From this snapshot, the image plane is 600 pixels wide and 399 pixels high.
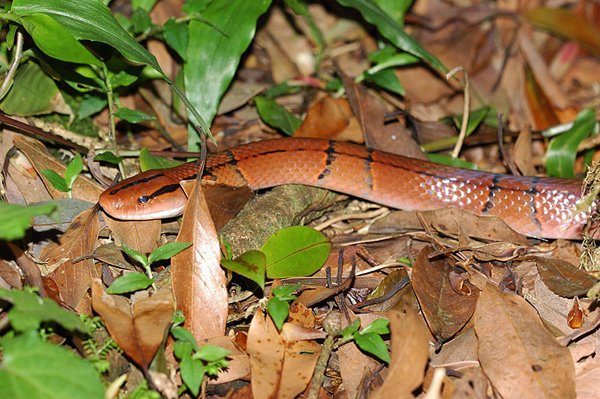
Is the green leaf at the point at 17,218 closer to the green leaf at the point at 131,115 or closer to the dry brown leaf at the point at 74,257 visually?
the dry brown leaf at the point at 74,257

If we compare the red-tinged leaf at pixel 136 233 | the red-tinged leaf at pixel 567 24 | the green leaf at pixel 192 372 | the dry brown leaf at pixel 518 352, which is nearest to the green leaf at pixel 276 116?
the red-tinged leaf at pixel 136 233

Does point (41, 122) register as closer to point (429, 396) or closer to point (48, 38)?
point (48, 38)

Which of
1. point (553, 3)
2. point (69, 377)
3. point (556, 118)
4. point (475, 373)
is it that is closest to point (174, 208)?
point (69, 377)

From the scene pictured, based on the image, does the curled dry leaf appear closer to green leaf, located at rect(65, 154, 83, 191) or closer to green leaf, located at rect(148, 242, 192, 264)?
green leaf, located at rect(148, 242, 192, 264)

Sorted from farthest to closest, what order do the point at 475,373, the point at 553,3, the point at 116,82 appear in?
the point at 553,3
the point at 116,82
the point at 475,373

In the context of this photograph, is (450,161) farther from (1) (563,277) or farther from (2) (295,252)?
(2) (295,252)

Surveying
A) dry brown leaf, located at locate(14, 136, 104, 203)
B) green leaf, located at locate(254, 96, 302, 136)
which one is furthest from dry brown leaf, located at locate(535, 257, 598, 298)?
dry brown leaf, located at locate(14, 136, 104, 203)

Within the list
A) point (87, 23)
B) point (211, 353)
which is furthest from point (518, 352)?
point (87, 23)
